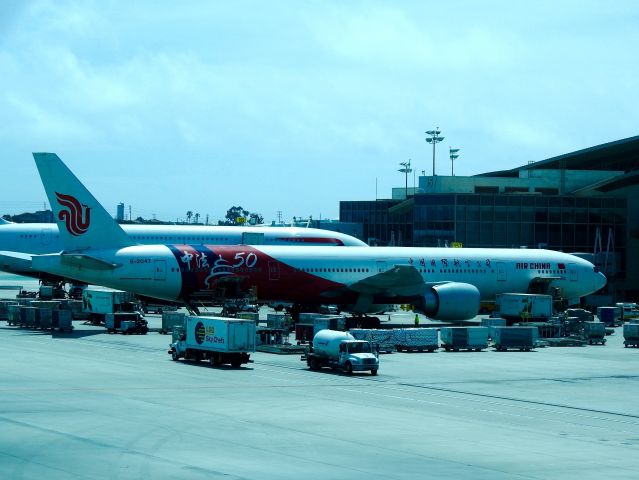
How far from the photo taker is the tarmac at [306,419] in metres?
25.8

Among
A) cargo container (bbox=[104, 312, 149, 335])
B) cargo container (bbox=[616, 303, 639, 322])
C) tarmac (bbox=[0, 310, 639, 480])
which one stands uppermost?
cargo container (bbox=[616, 303, 639, 322])

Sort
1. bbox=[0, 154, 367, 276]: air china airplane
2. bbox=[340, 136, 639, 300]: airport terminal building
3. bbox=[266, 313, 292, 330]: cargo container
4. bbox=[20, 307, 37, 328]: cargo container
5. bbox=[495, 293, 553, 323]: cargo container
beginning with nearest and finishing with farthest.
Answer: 1. bbox=[266, 313, 292, 330]: cargo container
2. bbox=[20, 307, 37, 328]: cargo container
3. bbox=[495, 293, 553, 323]: cargo container
4. bbox=[0, 154, 367, 276]: air china airplane
5. bbox=[340, 136, 639, 300]: airport terminal building

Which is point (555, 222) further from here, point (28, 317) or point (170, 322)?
point (28, 317)

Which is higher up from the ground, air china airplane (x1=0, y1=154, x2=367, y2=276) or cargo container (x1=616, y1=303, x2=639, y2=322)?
air china airplane (x1=0, y1=154, x2=367, y2=276)

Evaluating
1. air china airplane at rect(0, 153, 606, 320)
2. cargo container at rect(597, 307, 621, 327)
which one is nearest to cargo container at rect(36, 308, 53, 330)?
air china airplane at rect(0, 153, 606, 320)

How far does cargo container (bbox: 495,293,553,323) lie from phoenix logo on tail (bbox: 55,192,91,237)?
2860 centimetres

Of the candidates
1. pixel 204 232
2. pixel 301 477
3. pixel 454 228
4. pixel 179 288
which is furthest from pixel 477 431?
pixel 454 228

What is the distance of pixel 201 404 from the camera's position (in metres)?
35.7

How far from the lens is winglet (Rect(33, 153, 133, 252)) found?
213 feet

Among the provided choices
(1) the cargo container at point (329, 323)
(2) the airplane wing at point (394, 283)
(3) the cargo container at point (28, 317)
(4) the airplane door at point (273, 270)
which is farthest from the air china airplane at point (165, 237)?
(1) the cargo container at point (329, 323)

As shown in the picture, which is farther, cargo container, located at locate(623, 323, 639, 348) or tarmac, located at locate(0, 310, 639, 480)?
cargo container, located at locate(623, 323, 639, 348)

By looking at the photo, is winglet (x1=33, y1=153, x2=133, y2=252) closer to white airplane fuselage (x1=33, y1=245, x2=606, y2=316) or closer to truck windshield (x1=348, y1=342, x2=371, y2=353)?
white airplane fuselage (x1=33, y1=245, x2=606, y2=316)

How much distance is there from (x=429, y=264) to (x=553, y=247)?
42.7 meters

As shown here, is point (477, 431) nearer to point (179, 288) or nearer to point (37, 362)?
point (37, 362)
